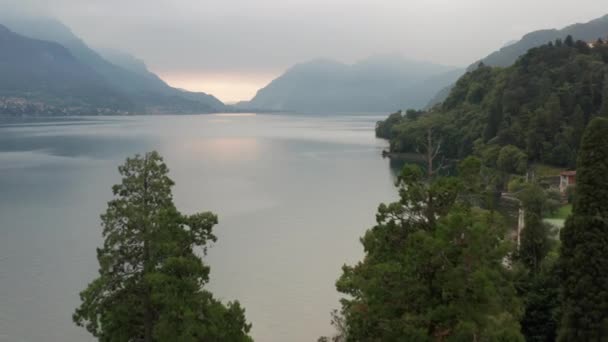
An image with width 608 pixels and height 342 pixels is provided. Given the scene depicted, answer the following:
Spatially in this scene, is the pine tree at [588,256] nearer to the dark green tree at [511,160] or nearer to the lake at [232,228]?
the lake at [232,228]

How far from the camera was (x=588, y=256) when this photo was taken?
14727mm

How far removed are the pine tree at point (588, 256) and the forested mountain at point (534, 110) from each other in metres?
34.7

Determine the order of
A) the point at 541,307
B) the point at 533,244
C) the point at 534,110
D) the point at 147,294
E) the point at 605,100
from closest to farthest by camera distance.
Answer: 1. the point at 147,294
2. the point at 541,307
3. the point at 533,244
4. the point at 605,100
5. the point at 534,110

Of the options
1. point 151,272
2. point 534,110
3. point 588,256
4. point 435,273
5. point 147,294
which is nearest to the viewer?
point 435,273

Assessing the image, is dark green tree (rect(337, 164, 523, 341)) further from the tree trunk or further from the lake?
the lake

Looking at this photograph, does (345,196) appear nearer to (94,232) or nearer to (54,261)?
(94,232)

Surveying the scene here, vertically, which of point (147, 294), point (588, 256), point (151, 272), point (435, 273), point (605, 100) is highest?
point (605, 100)

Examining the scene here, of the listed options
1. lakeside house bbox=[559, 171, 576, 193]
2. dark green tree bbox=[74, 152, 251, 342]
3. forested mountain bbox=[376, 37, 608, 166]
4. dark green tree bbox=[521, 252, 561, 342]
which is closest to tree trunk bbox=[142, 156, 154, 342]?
dark green tree bbox=[74, 152, 251, 342]

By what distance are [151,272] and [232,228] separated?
24.1 m

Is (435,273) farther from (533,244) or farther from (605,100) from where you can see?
(605,100)

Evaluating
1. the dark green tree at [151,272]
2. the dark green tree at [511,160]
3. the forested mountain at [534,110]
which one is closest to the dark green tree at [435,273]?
the dark green tree at [151,272]

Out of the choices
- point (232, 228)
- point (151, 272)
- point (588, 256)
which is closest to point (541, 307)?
point (588, 256)

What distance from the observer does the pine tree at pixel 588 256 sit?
14.5 metres

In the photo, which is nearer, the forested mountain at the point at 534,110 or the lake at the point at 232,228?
the lake at the point at 232,228
